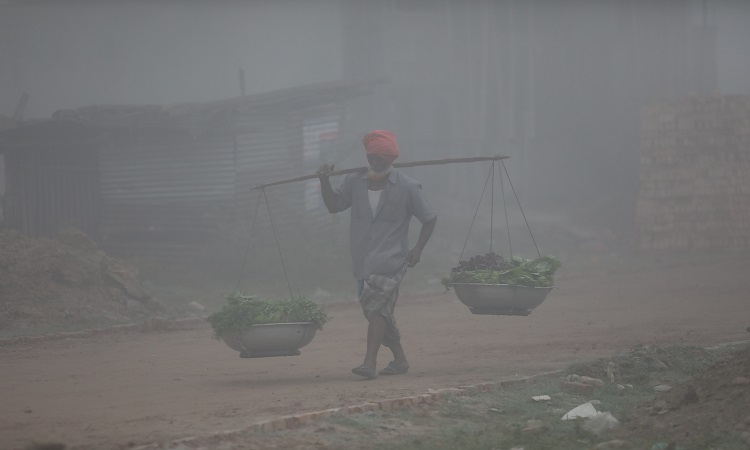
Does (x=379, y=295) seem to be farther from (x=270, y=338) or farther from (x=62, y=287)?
(x=62, y=287)

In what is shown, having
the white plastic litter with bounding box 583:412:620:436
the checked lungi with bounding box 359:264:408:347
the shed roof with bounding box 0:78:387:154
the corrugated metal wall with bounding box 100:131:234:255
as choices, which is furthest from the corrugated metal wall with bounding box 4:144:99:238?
the white plastic litter with bounding box 583:412:620:436

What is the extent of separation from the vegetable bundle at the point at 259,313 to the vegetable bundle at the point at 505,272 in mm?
1246

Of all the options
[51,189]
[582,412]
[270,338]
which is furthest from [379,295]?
[51,189]

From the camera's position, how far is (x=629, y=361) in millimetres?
9500

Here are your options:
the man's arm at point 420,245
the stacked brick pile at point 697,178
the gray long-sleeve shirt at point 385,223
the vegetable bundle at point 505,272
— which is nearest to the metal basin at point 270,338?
the gray long-sleeve shirt at point 385,223

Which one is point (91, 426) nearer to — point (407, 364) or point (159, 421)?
point (159, 421)

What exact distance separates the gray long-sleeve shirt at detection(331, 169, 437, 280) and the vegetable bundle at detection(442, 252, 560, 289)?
0.64 m

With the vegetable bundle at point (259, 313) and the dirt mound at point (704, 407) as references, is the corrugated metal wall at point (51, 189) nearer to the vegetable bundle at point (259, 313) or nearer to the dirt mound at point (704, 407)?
the vegetable bundle at point (259, 313)

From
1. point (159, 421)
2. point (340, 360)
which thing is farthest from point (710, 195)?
point (159, 421)

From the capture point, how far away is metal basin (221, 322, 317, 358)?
9.05 metres

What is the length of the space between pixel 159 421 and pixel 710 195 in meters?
17.7

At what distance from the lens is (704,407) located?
23.9 ft

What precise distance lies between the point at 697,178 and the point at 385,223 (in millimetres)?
15066

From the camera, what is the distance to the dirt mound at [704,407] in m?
6.97
